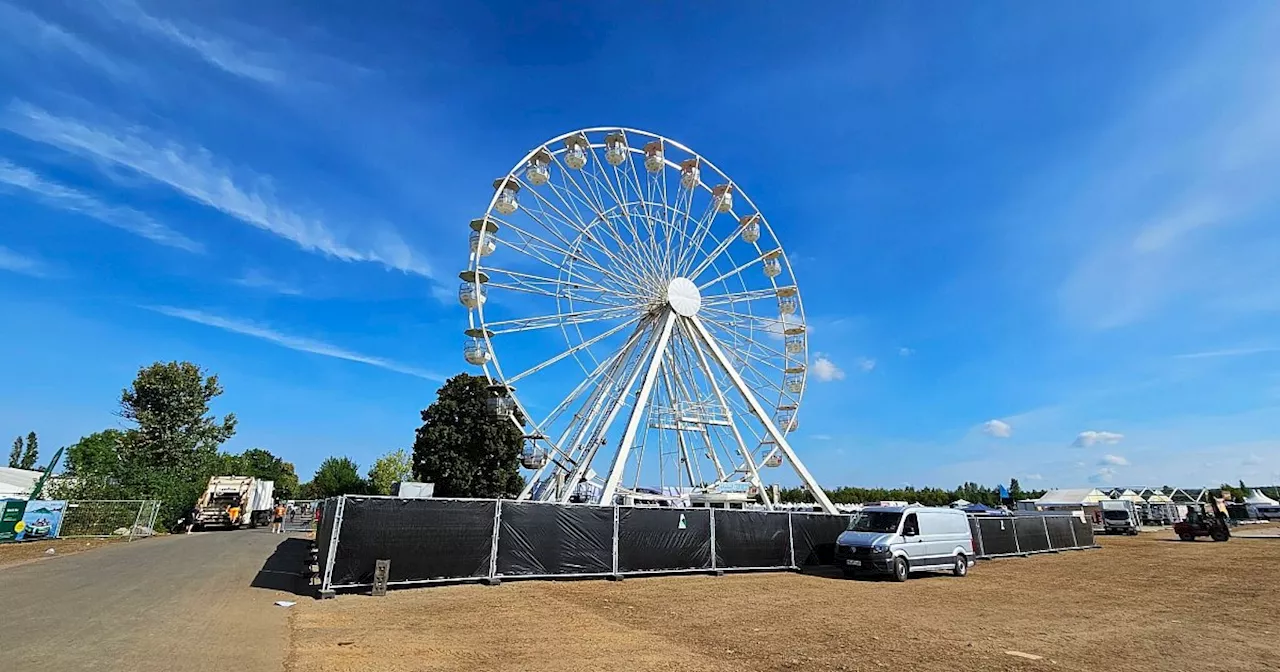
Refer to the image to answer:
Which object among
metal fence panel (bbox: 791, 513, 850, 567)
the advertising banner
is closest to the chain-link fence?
the advertising banner

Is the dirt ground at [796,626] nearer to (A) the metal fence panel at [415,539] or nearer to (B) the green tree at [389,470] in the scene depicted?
(A) the metal fence panel at [415,539]

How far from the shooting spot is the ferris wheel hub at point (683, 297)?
24344 mm

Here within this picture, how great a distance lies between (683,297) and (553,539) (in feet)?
41.3

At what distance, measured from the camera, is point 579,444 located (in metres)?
22.9

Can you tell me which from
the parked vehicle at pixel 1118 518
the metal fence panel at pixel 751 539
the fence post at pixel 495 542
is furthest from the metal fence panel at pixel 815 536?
the parked vehicle at pixel 1118 518

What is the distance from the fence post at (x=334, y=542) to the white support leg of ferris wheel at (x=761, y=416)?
15625mm

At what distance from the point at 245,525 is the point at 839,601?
41760mm

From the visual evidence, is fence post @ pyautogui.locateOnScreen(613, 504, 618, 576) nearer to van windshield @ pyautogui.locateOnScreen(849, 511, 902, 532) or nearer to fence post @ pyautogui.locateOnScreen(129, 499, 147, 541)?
van windshield @ pyautogui.locateOnScreen(849, 511, 902, 532)

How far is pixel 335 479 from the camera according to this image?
249 feet

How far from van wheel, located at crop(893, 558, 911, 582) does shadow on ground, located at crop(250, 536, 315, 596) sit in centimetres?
1303

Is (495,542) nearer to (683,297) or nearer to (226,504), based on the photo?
(683,297)

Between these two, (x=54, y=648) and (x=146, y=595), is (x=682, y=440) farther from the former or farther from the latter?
(x=54, y=648)

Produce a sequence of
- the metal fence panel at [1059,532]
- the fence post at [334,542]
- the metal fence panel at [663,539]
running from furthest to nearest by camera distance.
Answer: the metal fence panel at [1059,532]
the metal fence panel at [663,539]
the fence post at [334,542]

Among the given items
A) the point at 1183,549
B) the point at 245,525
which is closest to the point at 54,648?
the point at 1183,549
